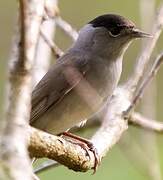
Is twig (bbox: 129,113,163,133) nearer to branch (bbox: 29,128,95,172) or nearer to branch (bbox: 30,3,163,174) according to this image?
branch (bbox: 30,3,163,174)

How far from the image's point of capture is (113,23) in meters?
3.91

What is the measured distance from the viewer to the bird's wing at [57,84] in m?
3.61

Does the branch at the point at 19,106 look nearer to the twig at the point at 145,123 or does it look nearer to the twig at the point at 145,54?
the twig at the point at 145,54

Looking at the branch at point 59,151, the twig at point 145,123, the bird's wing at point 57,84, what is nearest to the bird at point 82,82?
the bird's wing at point 57,84

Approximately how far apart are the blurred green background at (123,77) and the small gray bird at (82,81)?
1.77 feet

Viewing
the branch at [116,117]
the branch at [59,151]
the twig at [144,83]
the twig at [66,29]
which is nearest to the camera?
the branch at [59,151]

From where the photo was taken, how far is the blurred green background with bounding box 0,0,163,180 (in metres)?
4.29

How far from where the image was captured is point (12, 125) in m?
1.12

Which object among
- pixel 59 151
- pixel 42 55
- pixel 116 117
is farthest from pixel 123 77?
pixel 59 151

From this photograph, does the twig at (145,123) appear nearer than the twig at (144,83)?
No

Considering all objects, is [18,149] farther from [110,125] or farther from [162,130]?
[162,130]

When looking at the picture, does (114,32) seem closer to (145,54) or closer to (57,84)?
(145,54)

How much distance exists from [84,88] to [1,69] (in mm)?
3076

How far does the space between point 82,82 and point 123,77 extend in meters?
3.22
